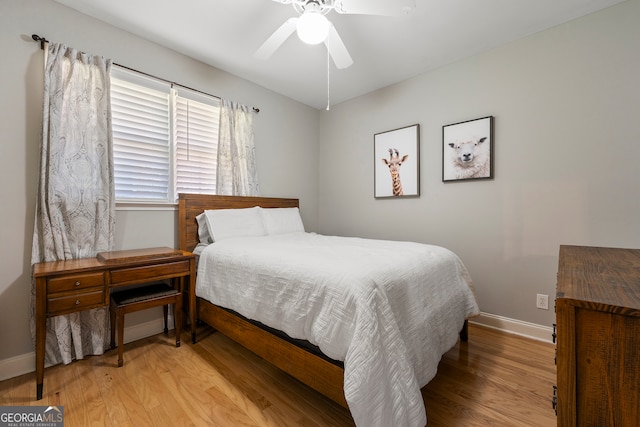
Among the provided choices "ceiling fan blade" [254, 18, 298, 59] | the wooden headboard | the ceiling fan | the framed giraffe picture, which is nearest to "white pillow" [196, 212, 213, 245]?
the wooden headboard

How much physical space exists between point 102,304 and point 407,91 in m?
3.43

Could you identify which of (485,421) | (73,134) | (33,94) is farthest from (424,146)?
(33,94)

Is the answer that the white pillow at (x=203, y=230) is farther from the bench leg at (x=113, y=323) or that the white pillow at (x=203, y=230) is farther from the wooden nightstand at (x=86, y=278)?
the bench leg at (x=113, y=323)

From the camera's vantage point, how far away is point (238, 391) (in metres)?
1.61

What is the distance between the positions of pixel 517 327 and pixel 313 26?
2889 millimetres

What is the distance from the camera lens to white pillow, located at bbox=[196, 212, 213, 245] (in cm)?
255

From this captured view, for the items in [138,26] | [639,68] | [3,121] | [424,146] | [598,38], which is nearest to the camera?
[3,121]

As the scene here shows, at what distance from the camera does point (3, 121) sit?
1.74 metres

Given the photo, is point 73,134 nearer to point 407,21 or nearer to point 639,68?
point 407,21

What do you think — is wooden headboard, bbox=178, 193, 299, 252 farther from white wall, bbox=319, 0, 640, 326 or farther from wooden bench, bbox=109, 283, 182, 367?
white wall, bbox=319, 0, 640, 326

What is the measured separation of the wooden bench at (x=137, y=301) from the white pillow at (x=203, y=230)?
55cm

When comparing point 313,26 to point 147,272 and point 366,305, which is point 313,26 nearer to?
point 366,305

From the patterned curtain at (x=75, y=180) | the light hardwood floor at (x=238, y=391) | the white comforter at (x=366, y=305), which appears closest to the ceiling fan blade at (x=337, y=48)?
the white comforter at (x=366, y=305)

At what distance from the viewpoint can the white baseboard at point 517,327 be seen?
7.28ft
